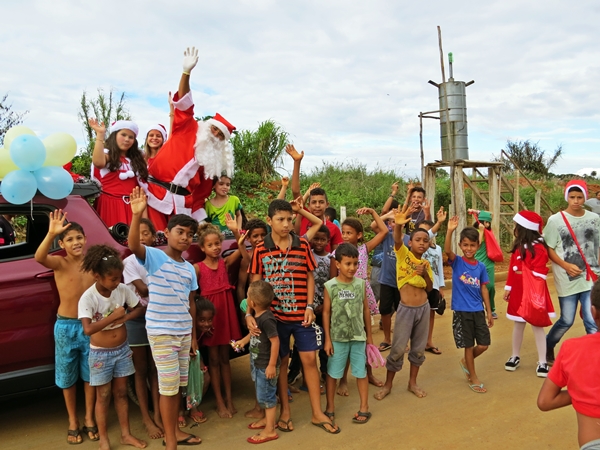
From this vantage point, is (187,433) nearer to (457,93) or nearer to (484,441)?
(484,441)

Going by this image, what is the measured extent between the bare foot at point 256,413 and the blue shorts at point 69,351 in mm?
1236

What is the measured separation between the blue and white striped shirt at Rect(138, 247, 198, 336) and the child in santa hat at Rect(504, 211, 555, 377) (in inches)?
125

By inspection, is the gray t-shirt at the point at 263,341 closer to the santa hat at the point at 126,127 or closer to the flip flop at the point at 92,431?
the flip flop at the point at 92,431

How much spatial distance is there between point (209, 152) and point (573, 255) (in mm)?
3655

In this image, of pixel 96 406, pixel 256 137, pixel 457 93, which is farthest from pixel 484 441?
pixel 256 137

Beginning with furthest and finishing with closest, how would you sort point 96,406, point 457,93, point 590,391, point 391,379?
point 457,93 → point 391,379 → point 96,406 → point 590,391

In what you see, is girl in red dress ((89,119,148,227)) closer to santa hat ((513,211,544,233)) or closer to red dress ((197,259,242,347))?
red dress ((197,259,242,347))

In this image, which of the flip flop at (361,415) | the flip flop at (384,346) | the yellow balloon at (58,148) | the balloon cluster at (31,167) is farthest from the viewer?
the flip flop at (384,346)

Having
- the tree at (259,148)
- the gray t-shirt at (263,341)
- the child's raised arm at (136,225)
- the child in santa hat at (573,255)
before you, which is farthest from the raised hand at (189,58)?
the tree at (259,148)

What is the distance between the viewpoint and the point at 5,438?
12.6 feet

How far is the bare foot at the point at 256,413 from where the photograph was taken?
160 inches

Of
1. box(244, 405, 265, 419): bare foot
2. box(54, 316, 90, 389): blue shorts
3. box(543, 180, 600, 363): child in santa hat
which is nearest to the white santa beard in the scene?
box(54, 316, 90, 389): blue shorts

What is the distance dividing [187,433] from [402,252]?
2245 millimetres

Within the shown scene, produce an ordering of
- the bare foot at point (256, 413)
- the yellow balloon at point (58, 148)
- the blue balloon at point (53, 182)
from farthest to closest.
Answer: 1. the bare foot at point (256, 413)
2. the yellow balloon at point (58, 148)
3. the blue balloon at point (53, 182)
